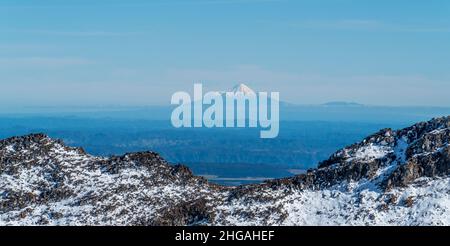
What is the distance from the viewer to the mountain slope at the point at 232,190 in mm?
63781

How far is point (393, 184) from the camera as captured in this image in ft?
216

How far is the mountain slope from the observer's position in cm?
6378

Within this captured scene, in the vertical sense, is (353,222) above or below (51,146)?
below

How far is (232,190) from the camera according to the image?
7000 cm
